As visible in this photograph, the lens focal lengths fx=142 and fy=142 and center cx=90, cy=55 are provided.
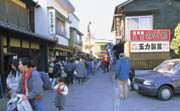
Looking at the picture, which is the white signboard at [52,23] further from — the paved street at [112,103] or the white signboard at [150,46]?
the paved street at [112,103]

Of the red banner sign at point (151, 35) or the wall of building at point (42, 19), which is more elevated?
the wall of building at point (42, 19)

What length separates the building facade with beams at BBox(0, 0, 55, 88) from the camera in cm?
674

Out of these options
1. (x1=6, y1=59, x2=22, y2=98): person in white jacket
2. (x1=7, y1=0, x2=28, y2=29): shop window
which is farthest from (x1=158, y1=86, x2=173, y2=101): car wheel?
(x1=7, y1=0, x2=28, y2=29): shop window

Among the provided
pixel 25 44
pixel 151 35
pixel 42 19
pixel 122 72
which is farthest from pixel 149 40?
pixel 42 19

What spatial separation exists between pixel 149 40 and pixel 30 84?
9593 millimetres

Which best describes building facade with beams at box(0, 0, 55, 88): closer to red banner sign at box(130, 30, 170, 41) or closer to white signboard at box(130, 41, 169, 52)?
red banner sign at box(130, 30, 170, 41)

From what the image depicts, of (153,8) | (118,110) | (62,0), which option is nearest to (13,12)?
(62,0)

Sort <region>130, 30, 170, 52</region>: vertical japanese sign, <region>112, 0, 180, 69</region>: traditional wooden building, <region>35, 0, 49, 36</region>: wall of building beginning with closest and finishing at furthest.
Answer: <region>130, 30, 170, 52</region>: vertical japanese sign
<region>35, 0, 49, 36</region>: wall of building
<region>112, 0, 180, 69</region>: traditional wooden building

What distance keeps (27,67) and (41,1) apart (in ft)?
38.4

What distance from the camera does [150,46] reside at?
1062 cm

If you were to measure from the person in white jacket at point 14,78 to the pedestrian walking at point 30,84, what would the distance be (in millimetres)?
550

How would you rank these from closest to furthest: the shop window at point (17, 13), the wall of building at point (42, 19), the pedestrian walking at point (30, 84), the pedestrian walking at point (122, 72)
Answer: the pedestrian walking at point (30, 84) → the pedestrian walking at point (122, 72) → the shop window at point (17, 13) → the wall of building at point (42, 19)

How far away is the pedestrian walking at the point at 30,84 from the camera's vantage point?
279 cm

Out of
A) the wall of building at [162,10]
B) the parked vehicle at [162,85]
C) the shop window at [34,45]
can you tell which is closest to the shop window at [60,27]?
the shop window at [34,45]
